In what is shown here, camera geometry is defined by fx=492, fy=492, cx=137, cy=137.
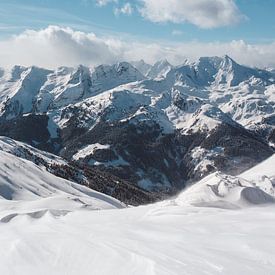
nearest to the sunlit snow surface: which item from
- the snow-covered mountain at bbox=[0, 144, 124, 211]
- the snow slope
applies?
the snow slope

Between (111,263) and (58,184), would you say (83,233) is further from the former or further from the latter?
(58,184)

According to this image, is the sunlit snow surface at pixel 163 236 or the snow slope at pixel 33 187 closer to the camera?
the sunlit snow surface at pixel 163 236

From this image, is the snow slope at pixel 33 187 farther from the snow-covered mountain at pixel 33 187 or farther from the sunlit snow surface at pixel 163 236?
the sunlit snow surface at pixel 163 236

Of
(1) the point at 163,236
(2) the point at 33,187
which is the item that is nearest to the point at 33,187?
(2) the point at 33,187

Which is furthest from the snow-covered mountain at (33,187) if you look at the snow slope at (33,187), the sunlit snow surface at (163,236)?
the sunlit snow surface at (163,236)

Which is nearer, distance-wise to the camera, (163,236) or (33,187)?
(163,236)

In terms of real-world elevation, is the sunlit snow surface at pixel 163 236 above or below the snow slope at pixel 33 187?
above

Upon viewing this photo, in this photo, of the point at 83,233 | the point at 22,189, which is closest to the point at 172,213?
the point at 83,233

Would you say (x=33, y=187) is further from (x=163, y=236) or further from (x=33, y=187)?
(x=163, y=236)

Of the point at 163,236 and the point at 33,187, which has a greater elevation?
the point at 163,236
